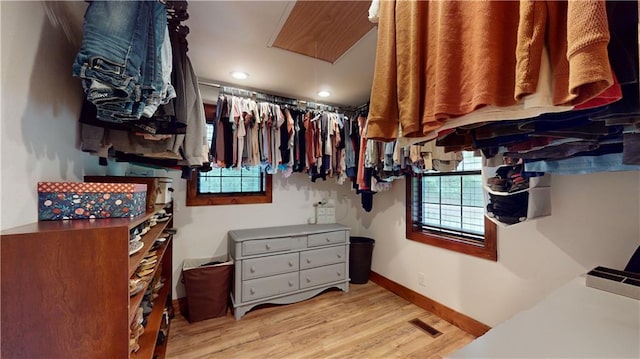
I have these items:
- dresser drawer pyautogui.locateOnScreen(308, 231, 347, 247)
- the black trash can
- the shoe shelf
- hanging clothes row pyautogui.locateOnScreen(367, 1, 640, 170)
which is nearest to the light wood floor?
the black trash can

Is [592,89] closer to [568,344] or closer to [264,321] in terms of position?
[568,344]

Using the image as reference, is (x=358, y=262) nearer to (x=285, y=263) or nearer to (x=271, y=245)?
(x=285, y=263)

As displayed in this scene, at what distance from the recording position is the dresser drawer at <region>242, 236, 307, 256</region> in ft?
7.72

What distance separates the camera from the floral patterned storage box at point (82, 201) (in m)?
0.92

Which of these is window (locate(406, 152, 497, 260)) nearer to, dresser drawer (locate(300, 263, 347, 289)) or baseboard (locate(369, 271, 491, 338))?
baseboard (locate(369, 271, 491, 338))

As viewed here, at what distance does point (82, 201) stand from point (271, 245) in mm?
1659

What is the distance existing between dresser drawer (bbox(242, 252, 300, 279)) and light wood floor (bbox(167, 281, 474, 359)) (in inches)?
14.3

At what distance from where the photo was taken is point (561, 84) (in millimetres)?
491

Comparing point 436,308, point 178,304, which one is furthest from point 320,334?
point 178,304

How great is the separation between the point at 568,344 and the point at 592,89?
72cm

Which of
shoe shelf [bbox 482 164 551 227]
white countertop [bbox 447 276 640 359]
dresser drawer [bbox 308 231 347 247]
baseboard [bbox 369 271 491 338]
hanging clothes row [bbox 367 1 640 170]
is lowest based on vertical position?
baseboard [bbox 369 271 491 338]

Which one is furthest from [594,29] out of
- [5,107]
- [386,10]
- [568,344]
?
[5,107]

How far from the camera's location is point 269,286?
241 cm

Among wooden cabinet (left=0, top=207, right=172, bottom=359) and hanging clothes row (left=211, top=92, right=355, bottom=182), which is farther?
hanging clothes row (left=211, top=92, right=355, bottom=182)
